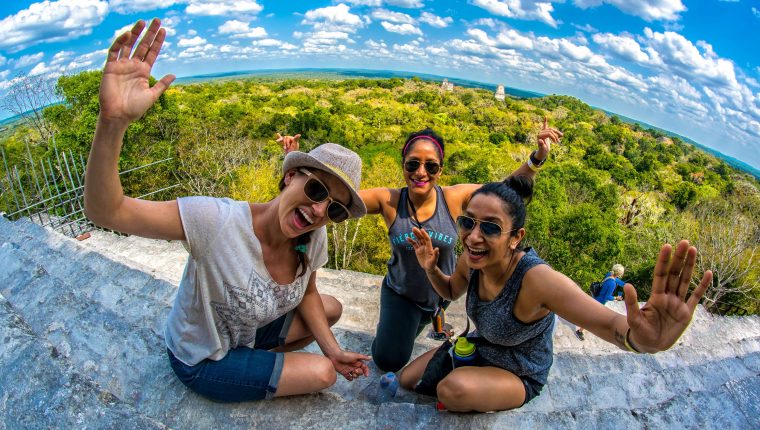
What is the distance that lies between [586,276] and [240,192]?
15970 mm

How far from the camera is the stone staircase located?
1691mm

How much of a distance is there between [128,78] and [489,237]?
207 centimetres

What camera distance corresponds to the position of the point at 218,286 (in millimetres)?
2246

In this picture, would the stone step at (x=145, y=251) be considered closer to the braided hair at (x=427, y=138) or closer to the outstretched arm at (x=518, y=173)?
the braided hair at (x=427, y=138)

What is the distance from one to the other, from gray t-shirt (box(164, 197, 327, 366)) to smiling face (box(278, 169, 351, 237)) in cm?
21

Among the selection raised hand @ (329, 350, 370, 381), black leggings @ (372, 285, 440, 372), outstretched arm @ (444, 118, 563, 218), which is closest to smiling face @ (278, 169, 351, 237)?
raised hand @ (329, 350, 370, 381)

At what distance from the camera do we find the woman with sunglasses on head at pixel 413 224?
3637 mm

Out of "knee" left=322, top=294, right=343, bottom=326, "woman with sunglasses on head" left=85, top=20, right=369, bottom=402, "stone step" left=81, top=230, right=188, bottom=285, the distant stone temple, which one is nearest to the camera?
"woman with sunglasses on head" left=85, top=20, right=369, bottom=402

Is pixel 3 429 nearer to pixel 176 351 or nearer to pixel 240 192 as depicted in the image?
pixel 176 351

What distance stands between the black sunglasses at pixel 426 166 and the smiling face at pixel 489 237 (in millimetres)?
1033

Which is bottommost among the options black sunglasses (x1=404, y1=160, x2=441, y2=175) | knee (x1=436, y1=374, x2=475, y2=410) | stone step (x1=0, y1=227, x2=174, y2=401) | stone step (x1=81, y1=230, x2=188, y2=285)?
stone step (x1=81, y1=230, x2=188, y2=285)

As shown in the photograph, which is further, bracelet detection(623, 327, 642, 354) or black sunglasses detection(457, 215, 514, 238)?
black sunglasses detection(457, 215, 514, 238)

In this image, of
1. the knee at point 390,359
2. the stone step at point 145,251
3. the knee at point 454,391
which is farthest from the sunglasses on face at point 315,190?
the stone step at point 145,251

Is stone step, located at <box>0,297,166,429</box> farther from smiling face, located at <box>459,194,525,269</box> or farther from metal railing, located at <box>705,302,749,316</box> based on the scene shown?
metal railing, located at <box>705,302,749,316</box>
